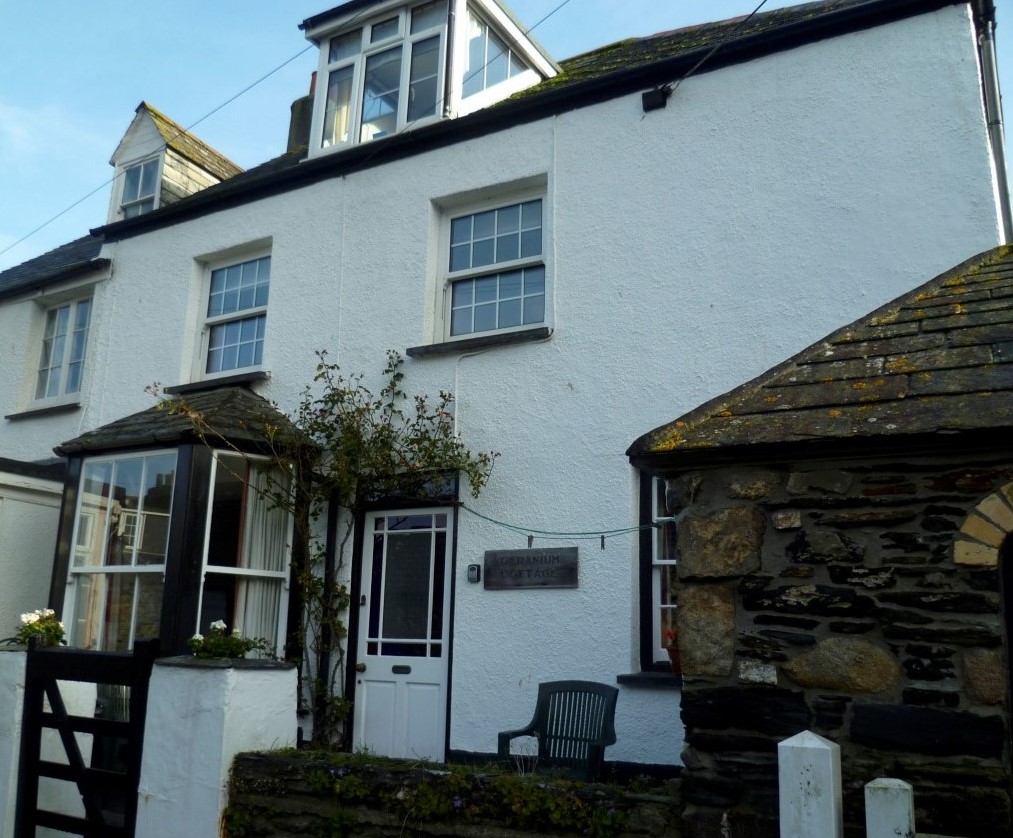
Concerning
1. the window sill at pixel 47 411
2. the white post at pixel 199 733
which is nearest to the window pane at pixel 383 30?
the window sill at pixel 47 411

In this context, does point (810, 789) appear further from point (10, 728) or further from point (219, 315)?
point (219, 315)

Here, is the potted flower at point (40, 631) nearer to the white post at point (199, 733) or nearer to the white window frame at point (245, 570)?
the white window frame at point (245, 570)

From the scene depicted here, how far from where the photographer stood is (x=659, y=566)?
7.59 m

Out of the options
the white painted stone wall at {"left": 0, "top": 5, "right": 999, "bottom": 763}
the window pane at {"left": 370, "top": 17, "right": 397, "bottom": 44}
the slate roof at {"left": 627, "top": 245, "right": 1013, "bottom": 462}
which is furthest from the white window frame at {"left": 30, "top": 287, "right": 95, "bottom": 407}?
the slate roof at {"left": 627, "top": 245, "right": 1013, "bottom": 462}

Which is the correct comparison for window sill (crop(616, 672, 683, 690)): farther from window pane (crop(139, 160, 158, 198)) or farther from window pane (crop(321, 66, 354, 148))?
window pane (crop(139, 160, 158, 198))

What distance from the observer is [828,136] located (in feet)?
25.5

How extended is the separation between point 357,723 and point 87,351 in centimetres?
583

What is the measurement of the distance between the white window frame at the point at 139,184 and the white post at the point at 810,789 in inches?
425

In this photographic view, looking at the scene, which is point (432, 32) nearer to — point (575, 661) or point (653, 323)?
point (653, 323)

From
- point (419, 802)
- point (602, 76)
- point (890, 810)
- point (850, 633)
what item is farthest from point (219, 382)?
point (890, 810)

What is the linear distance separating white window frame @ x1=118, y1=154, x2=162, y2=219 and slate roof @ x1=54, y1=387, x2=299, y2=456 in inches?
153

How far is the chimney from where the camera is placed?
13703 millimetres

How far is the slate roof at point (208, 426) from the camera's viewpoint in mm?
8695

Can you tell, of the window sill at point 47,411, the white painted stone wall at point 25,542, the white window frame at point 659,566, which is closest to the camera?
the white window frame at point 659,566
